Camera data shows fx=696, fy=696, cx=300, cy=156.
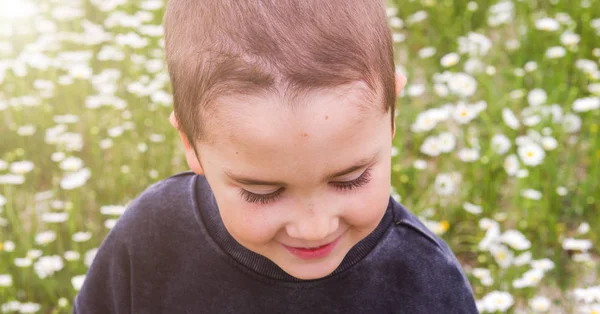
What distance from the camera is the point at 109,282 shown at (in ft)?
4.84

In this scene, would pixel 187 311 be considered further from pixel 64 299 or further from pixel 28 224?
pixel 28 224

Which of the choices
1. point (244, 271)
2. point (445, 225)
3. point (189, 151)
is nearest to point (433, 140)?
point (445, 225)

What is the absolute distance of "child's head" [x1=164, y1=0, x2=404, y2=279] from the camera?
3.11 ft

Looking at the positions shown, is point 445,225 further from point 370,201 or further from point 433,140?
point 370,201

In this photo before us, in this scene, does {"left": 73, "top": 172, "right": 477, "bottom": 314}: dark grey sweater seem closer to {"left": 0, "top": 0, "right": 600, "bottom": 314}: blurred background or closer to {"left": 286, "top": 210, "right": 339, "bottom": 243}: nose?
{"left": 286, "top": 210, "right": 339, "bottom": 243}: nose

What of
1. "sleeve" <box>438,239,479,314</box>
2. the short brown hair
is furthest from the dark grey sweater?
the short brown hair

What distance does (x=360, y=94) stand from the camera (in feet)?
3.22

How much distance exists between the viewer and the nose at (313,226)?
104 centimetres

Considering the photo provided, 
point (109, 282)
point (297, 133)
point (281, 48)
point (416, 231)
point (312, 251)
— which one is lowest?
point (109, 282)

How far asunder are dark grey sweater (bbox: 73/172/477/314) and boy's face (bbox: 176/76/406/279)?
0.15 meters

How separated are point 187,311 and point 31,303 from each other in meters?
1.09

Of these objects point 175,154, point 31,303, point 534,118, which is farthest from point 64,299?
point 534,118

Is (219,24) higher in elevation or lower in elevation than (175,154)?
higher

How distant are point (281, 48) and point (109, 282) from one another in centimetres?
77
